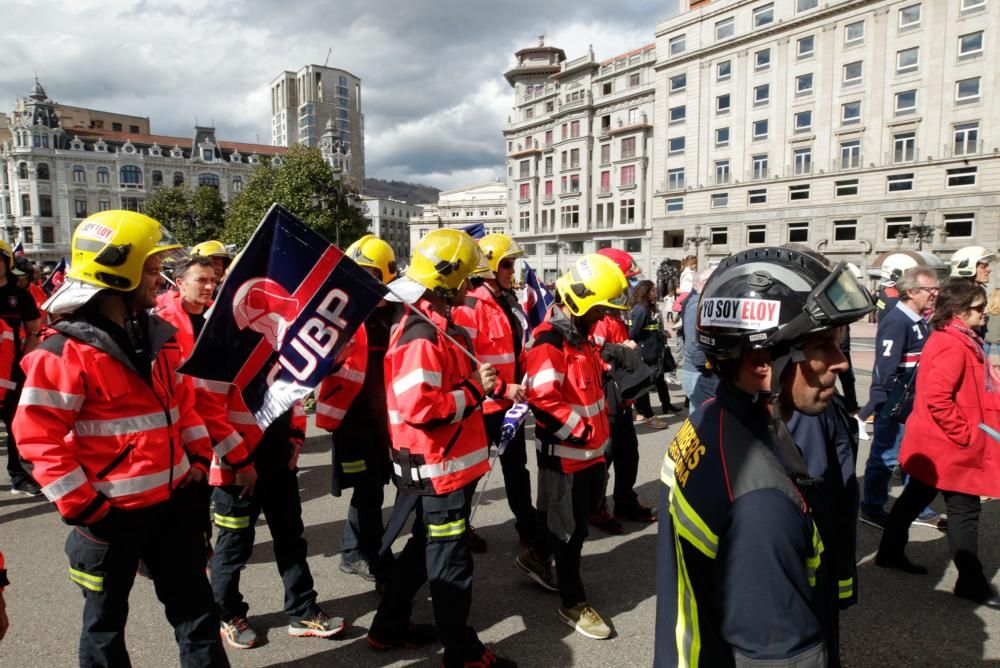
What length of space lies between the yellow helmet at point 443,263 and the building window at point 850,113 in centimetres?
4584

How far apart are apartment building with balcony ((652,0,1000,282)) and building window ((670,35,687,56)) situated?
11 centimetres

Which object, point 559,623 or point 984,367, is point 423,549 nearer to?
point 559,623

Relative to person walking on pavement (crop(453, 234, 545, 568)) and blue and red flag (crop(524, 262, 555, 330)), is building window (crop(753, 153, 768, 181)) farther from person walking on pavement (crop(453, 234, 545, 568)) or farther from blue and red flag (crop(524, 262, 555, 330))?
person walking on pavement (crop(453, 234, 545, 568))

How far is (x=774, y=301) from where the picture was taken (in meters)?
1.49

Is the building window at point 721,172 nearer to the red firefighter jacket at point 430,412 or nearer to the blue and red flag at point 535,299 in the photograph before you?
the blue and red flag at point 535,299

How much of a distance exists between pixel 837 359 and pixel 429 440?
1.92m

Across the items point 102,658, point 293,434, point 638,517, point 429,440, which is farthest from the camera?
point 638,517

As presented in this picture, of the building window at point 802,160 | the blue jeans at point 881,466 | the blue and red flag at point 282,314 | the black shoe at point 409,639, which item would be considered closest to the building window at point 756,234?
the building window at point 802,160

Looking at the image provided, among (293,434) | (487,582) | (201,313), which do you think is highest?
(201,313)

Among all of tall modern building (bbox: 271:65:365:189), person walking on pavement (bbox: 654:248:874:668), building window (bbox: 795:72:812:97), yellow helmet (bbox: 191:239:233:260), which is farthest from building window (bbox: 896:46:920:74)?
tall modern building (bbox: 271:65:365:189)

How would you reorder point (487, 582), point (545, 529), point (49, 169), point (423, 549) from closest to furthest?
point (423, 549) → point (545, 529) → point (487, 582) → point (49, 169)

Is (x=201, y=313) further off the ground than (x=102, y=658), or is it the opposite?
(x=201, y=313)

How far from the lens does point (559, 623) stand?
143 inches

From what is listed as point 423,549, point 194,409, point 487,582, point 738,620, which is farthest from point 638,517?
point 738,620
